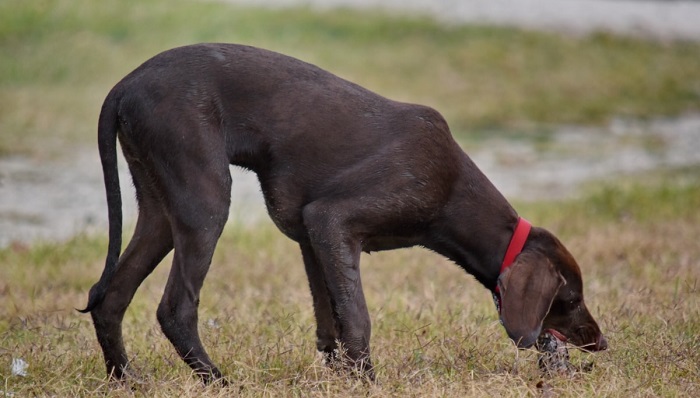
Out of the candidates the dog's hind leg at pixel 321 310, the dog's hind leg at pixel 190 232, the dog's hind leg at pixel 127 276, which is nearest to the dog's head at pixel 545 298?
the dog's hind leg at pixel 321 310

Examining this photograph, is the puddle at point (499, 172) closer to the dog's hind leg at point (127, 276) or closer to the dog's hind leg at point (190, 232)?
the dog's hind leg at point (127, 276)

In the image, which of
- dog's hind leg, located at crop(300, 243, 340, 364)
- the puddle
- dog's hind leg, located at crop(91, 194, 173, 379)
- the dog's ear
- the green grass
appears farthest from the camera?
the green grass

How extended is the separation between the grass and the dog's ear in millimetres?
207

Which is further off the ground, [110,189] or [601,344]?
[110,189]

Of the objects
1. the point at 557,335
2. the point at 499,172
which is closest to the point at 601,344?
the point at 557,335

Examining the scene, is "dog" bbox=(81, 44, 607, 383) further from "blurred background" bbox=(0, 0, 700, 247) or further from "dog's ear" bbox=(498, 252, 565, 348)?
"blurred background" bbox=(0, 0, 700, 247)

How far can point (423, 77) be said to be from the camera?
15508 millimetres

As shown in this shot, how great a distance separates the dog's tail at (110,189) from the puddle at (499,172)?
11.3 ft

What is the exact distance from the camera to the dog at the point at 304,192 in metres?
4.66

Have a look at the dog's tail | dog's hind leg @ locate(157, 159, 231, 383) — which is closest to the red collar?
dog's hind leg @ locate(157, 159, 231, 383)

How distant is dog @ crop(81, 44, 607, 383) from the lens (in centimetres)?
466

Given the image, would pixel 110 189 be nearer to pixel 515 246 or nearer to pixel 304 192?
pixel 304 192

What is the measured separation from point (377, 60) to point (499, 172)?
4.71 m

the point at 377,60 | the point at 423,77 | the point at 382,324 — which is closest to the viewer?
the point at 382,324
